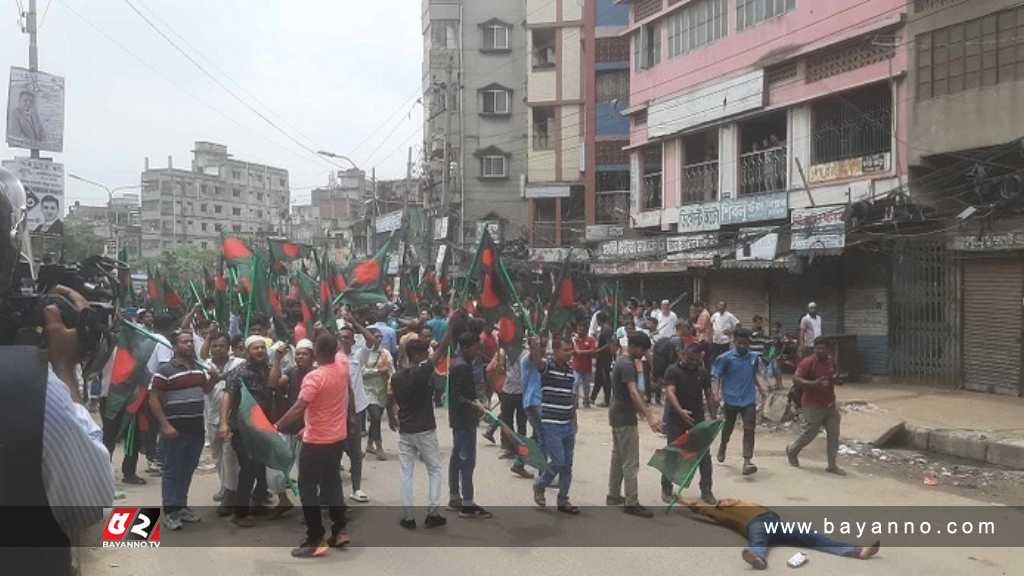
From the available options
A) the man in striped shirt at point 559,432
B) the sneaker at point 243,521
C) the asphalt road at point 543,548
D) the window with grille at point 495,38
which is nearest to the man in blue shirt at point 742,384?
the asphalt road at point 543,548

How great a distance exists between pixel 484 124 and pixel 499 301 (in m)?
33.1

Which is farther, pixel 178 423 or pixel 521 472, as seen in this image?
pixel 521 472

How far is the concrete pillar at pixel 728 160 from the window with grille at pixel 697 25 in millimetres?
2435

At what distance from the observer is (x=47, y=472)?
72.1 inches

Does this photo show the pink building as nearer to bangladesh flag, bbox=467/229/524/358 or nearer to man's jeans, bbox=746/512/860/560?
bangladesh flag, bbox=467/229/524/358

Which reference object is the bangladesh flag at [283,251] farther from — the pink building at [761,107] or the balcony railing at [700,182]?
the balcony railing at [700,182]

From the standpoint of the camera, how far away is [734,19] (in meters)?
20.8

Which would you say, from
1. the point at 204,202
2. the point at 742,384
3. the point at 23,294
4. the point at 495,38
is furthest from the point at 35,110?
the point at 204,202

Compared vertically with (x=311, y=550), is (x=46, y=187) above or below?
above

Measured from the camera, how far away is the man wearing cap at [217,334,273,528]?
714cm

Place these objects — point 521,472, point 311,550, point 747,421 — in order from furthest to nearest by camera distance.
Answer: point 747,421
point 521,472
point 311,550

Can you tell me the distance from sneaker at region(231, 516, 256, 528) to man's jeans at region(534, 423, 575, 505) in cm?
251

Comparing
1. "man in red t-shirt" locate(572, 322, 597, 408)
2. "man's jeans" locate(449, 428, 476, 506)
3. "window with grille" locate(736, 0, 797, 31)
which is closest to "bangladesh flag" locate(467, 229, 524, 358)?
"man's jeans" locate(449, 428, 476, 506)

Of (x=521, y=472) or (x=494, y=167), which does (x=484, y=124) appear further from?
(x=521, y=472)
